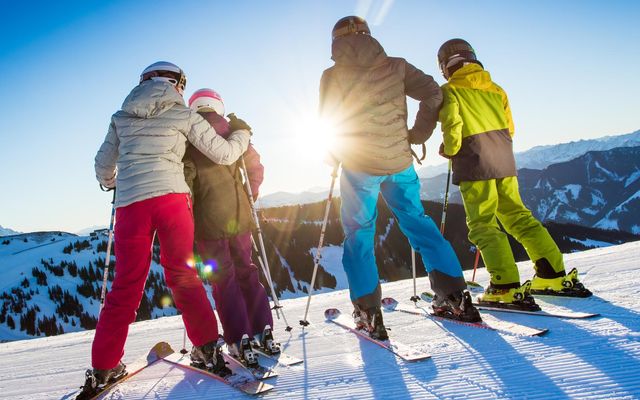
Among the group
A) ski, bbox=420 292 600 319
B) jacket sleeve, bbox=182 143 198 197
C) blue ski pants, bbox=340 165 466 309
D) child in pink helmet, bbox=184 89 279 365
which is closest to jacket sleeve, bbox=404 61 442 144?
blue ski pants, bbox=340 165 466 309

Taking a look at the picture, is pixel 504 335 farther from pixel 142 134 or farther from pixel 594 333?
pixel 142 134

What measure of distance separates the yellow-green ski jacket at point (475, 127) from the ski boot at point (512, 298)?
0.98 metres

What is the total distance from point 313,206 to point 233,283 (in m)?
26.2

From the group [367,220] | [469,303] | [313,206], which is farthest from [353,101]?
[313,206]

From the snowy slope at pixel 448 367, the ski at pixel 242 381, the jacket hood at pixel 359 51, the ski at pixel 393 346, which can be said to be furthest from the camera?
the jacket hood at pixel 359 51

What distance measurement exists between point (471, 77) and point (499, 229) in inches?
55.9

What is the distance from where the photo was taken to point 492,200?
357cm

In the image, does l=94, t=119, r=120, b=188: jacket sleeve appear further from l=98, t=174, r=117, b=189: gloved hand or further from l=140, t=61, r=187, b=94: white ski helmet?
l=140, t=61, r=187, b=94: white ski helmet

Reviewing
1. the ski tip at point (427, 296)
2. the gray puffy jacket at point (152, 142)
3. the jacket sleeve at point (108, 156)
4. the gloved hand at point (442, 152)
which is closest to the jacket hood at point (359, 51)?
the gloved hand at point (442, 152)

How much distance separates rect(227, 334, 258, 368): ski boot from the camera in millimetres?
2693

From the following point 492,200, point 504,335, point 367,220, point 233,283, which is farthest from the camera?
point 492,200

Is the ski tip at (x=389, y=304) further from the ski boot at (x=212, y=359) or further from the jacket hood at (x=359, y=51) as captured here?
the jacket hood at (x=359, y=51)

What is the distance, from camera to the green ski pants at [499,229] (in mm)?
3459

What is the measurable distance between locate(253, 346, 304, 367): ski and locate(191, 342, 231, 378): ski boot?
15.7 inches
